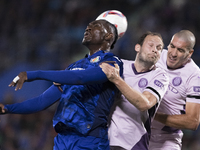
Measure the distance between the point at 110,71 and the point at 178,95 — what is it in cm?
145

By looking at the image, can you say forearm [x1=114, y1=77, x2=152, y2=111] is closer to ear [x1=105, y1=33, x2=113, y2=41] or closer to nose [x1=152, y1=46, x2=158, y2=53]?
ear [x1=105, y1=33, x2=113, y2=41]

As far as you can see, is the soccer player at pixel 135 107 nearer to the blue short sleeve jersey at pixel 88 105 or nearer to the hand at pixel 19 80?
the blue short sleeve jersey at pixel 88 105

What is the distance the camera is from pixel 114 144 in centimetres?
317

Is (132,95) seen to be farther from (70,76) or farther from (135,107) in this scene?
(70,76)

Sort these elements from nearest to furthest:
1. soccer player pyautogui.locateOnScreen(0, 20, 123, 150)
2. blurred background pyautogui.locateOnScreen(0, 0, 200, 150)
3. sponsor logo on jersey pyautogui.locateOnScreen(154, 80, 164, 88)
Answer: soccer player pyautogui.locateOnScreen(0, 20, 123, 150) < sponsor logo on jersey pyautogui.locateOnScreen(154, 80, 164, 88) < blurred background pyautogui.locateOnScreen(0, 0, 200, 150)

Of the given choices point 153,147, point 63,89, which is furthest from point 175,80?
point 63,89

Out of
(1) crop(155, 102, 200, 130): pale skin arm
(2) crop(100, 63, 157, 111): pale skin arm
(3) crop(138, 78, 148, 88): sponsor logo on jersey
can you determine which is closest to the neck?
(3) crop(138, 78, 148, 88): sponsor logo on jersey

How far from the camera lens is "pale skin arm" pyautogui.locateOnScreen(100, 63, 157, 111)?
262cm

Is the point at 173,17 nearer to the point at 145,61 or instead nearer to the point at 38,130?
the point at 38,130

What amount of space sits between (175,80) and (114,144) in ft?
3.74

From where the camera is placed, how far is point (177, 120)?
3.57m

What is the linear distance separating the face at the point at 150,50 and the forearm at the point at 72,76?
2.69 ft

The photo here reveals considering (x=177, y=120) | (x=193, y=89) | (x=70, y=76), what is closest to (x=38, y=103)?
(x=70, y=76)

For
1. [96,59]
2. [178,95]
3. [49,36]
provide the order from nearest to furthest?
[96,59]
[178,95]
[49,36]
